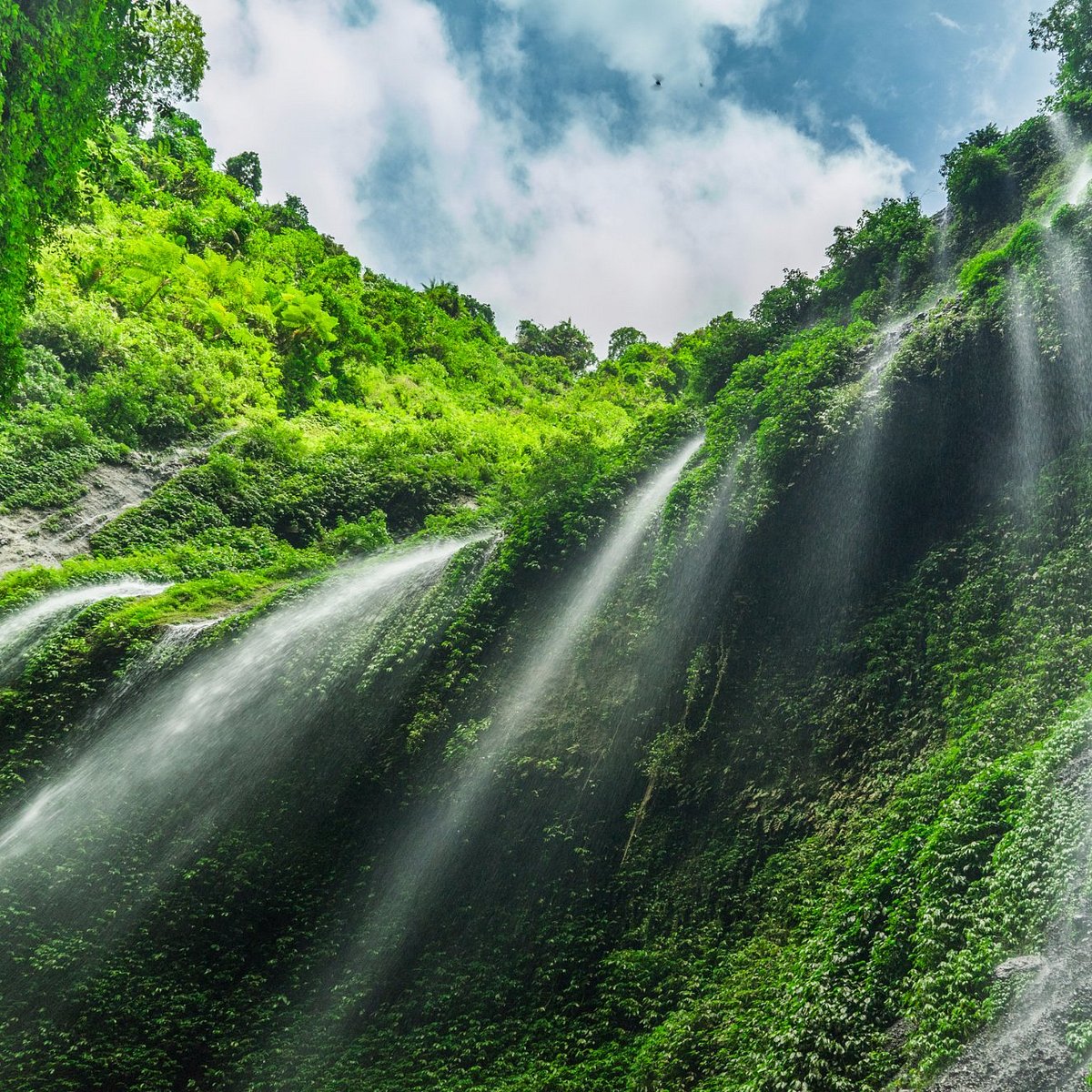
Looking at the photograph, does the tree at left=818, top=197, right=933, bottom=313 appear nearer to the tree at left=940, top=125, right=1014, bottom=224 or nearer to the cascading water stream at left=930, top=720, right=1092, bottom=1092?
the tree at left=940, top=125, right=1014, bottom=224

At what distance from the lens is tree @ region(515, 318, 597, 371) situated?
54375 millimetres

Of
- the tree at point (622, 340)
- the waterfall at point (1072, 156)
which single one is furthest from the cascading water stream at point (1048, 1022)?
the tree at point (622, 340)

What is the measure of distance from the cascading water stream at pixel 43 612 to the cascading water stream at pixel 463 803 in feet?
29.8

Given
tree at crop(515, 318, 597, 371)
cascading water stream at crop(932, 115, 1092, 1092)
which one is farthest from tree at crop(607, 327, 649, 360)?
cascading water stream at crop(932, 115, 1092, 1092)

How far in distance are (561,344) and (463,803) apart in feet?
157

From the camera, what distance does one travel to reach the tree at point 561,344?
54375 mm

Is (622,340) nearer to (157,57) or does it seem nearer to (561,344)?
(561,344)

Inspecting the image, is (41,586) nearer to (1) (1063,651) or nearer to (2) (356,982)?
(2) (356,982)

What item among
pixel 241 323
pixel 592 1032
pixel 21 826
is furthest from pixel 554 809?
pixel 241 323

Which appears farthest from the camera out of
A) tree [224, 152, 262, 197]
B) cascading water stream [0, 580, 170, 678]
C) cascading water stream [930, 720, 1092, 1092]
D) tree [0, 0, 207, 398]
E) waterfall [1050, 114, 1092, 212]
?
tree [224, 152, 262, 197]

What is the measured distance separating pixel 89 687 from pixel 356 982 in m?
7.85

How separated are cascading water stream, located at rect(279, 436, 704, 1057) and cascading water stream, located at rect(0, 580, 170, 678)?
358 inches

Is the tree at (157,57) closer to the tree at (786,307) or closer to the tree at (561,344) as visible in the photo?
the tree at (786,307)

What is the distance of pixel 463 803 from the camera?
11.1 metres
